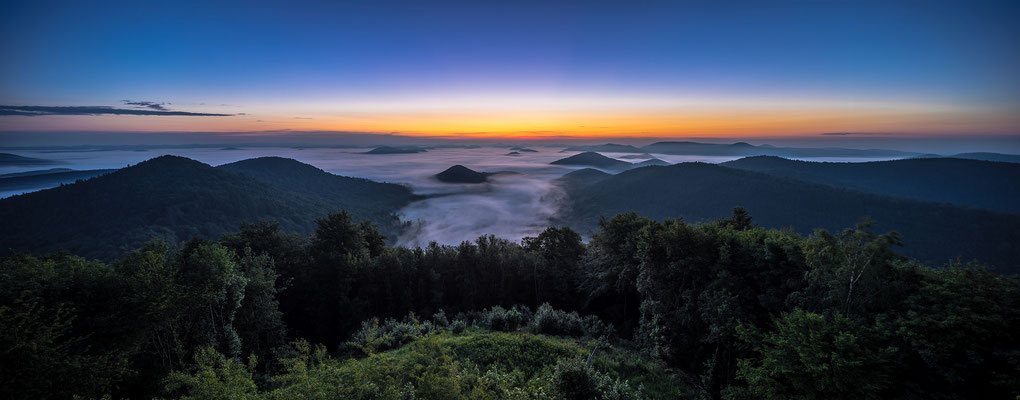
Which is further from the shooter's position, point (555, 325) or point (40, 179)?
point (40, 179)

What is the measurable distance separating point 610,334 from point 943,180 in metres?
252

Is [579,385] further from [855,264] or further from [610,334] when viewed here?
[610,334]

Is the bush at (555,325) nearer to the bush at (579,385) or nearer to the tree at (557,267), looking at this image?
the bush at (579,385)

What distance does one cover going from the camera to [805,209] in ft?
410

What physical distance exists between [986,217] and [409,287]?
→ 162m

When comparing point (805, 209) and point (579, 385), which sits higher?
point (579, 385)

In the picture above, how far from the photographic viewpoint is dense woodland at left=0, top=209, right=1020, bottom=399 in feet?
37.7

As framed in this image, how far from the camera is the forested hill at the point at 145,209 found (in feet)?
326

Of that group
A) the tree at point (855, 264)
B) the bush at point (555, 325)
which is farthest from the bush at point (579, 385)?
the bush at point (555, 325)

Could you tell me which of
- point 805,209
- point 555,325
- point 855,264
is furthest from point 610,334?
point 805,209

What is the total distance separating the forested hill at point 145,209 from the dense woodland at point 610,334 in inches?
4167

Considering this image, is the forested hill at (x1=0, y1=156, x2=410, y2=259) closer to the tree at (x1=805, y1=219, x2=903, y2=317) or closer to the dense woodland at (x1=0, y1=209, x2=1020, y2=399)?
the dense woodland at (x1=0, y1=209, x2=1020, y2=399)

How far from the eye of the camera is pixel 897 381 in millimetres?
12992

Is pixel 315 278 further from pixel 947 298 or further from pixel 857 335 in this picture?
pixel 947 298
